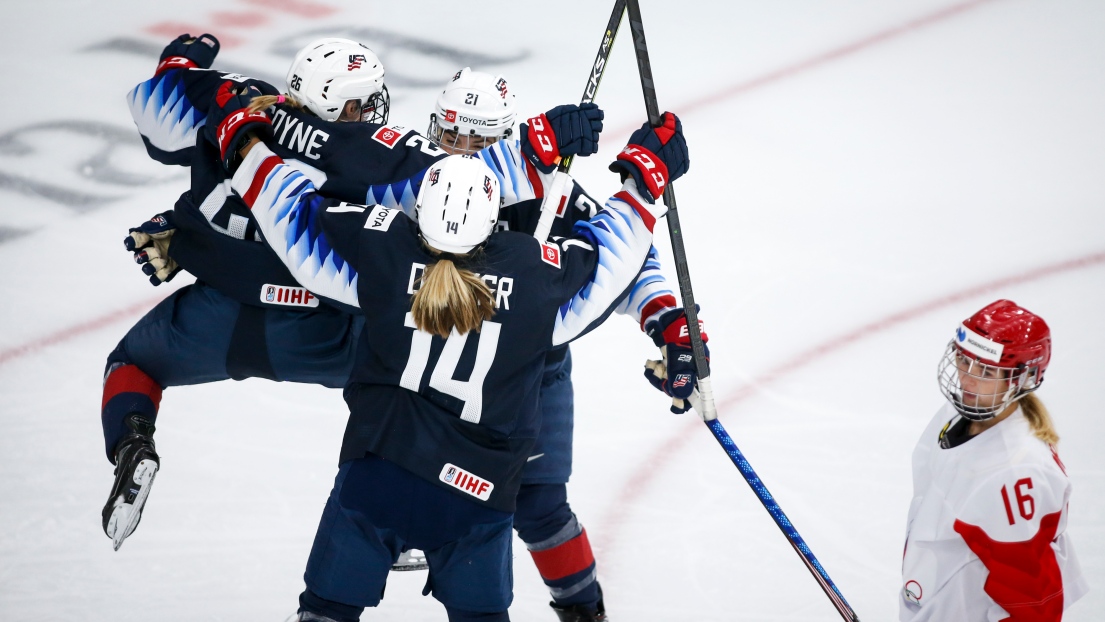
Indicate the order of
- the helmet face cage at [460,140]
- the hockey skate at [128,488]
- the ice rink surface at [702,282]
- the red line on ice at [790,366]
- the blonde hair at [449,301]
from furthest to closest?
1. the red line on ice at [790,366]
2. the ice rink surface at [702,282]
3. the helmet face cage at [460,140]
4. the hockey skate at [128,488]
5. the blonde hair at [449,301]

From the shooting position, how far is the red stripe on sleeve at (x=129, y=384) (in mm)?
2996

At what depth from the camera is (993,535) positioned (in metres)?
2.16

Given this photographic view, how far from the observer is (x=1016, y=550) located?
2.13m

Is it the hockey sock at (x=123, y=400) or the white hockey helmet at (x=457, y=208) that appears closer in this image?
the white hockey helmet at (x=457, y=208)

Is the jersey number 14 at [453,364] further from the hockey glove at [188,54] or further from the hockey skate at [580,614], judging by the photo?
the hockey glove at [188,54]

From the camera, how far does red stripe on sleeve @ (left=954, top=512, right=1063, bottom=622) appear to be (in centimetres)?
213

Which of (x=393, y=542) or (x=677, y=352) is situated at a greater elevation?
(x=677, y=352)

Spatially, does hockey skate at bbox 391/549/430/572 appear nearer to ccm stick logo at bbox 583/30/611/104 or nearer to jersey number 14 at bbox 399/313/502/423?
jersey number 14 at bbox 399/313/502/423

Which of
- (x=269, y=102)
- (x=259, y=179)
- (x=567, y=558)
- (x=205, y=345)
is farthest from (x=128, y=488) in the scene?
(x=567, y=558)

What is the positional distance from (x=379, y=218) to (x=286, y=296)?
2.03ft

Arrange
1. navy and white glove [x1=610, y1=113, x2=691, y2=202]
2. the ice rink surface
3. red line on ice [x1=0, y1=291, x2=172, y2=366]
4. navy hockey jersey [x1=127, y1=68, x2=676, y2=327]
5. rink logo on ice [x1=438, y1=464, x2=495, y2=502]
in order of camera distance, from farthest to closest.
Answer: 1. red line on ice [x1=0, y1=291, x2=172, y2=366]
2. the ice rink surface
3. navy hockey jersey [x1=127, y1=68, x2=676, y2=327]
4. navy and white glove [x1=610, y1=113, x2=691, y2=202]
5. rink logo on ice [x1=438, y1=464, x2=495, y2=502]

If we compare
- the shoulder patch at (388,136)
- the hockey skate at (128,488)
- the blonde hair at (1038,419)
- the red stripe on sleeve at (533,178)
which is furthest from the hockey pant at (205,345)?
the blonde hair at (1038,419)

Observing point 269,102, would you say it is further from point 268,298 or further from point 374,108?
point 268,298

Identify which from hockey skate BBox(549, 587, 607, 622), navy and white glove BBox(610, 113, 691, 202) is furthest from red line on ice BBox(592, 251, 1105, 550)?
navy and white glove BBox(610, 113, 691, 202)
